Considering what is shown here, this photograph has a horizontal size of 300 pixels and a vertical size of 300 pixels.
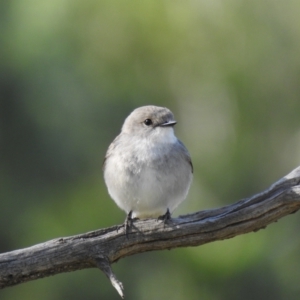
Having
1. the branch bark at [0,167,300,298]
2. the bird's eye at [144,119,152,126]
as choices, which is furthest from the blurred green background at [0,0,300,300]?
the branch bark at [0,167,300,298]

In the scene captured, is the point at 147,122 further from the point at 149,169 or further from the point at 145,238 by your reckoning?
the point at 145,238

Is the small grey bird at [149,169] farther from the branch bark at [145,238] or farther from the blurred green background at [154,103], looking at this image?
the blurred green background at [154,103]

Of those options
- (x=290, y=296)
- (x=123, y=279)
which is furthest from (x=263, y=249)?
(x=123, y=279)

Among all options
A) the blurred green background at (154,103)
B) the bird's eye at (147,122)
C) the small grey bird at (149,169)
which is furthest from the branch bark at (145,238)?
the blurred green background at (154,103)

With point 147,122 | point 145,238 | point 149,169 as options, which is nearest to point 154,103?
point 147,122

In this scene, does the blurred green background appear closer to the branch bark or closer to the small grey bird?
the small grey bird
